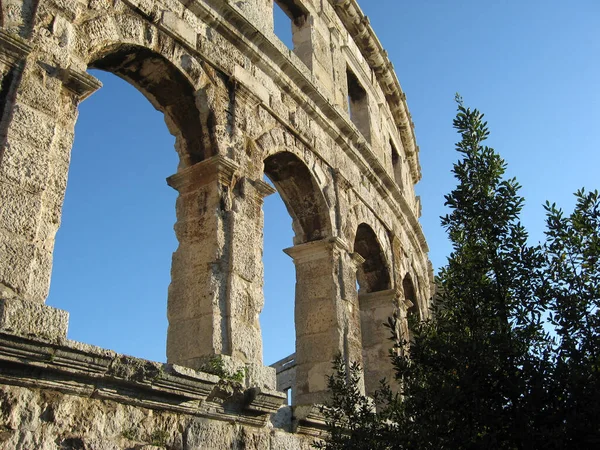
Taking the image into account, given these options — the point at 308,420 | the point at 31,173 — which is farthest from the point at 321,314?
the point at 31,173

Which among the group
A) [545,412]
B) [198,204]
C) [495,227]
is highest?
[198,204]

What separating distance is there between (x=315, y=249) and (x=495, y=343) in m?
4.26

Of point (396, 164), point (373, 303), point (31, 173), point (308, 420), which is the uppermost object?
point (396, 164)

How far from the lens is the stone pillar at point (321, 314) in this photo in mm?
6965

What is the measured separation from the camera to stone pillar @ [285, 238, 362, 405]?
696cm

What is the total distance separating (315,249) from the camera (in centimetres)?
767

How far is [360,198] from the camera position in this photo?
9039mm

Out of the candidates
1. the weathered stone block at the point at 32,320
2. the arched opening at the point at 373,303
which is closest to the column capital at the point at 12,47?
the weathered stone block at the point at 32,320

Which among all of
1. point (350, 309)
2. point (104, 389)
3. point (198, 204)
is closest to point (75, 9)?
point (198, 204)

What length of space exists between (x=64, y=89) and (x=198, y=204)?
5.36 ft

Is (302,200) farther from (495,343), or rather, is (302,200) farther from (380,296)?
(495,343)

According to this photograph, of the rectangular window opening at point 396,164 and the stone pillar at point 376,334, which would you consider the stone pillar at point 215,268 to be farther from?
the rectangular window opening at point 396,164

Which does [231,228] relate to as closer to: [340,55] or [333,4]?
[340,55]

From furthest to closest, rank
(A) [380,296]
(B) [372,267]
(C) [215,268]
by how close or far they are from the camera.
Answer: (B) [372,267], (A) [380,296], (C) [215,268]
